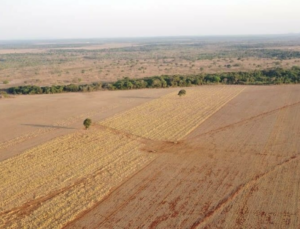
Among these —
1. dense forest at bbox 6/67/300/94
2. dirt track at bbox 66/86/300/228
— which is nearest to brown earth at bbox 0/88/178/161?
dense forest at bbox 6/67/300/94

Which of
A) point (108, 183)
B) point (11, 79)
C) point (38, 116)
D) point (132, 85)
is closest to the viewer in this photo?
point (108, 183)

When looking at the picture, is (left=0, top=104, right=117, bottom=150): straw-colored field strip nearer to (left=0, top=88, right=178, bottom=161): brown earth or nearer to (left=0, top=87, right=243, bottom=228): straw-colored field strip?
(left=0, top=88, right=178, bottom=161): brown earth

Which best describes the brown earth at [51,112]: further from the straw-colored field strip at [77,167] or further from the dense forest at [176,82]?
the dense forest at [176,82]

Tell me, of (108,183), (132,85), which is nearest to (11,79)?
(132,85)

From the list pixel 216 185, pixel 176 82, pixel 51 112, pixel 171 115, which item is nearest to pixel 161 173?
pixel 216 185

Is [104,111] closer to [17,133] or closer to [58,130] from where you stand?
[58,130]

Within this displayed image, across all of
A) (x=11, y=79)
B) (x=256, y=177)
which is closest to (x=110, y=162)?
(x=256, y=177)

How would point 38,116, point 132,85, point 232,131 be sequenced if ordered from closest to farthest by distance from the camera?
point 232,131 → point 38,116 → point 132,85

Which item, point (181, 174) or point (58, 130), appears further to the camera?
point (58, 130)
